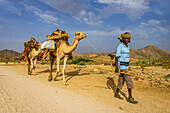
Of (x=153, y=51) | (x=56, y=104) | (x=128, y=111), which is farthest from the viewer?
(x=153, y=51)

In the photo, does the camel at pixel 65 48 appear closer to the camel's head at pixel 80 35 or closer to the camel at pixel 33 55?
the camel's head at pixel 80 35

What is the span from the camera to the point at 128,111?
4098 mm

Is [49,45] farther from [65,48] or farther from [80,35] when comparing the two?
[80,35]

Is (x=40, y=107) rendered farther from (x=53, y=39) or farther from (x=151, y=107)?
(x=53, y=39)

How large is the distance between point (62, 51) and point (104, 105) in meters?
5.44

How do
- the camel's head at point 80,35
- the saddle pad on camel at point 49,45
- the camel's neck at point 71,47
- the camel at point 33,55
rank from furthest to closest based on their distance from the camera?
the camel at point 33,55
the saddle pad on camel at point 49,45
the camel's neck at point 71,47
the camel's head at point 80,35

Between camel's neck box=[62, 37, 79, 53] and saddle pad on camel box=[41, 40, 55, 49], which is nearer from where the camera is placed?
camel's neck box=[62, 37, 79, 53]

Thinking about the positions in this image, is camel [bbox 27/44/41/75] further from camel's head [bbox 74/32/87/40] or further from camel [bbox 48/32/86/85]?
camel's head [bbox 74/32/87/40]

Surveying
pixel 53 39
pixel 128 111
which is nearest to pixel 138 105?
pixel 128 111

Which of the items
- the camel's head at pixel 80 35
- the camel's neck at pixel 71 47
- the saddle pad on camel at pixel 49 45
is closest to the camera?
the camel's head at pixel 80 35

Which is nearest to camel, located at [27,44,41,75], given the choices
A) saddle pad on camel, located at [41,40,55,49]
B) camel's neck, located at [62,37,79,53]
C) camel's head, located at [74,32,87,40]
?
saddle pad on camel, located at [41,40,55,49]

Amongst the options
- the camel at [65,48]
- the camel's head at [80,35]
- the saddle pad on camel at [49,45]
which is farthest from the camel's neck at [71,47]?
the saddle pad on camel at [49,45]

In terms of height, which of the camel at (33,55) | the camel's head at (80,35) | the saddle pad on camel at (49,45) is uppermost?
the camel's head at (80,35)

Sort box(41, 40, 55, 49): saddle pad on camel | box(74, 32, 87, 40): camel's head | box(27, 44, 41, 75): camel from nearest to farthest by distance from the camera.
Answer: box(74, 32, 87, 40): camel's head
box(41, 40, 55, 49): saddle pad on camel
box(27, 44, 41, 75): camel
